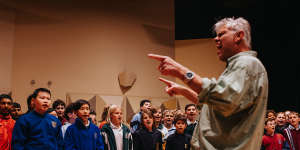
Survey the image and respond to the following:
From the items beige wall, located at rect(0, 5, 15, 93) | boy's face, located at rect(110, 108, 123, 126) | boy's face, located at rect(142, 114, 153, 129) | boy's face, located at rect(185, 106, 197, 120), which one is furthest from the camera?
beige wall, located at rect(0, 5, 15, 93)

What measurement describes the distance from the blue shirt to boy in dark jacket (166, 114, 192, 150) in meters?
1.67

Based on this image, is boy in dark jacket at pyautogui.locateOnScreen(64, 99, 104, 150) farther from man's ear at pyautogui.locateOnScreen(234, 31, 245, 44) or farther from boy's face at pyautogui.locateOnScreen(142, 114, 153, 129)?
man's ear at pyautogui.locateOnScreen(234, 31, 245, 44)

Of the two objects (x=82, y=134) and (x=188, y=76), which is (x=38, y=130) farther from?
(x=188, y=76)

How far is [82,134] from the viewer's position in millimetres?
4316

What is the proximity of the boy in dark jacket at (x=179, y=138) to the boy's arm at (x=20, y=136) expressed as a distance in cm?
207

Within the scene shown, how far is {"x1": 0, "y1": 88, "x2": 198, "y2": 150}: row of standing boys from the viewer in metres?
3.78

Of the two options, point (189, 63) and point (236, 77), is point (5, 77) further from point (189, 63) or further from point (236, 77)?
point (236, 77)

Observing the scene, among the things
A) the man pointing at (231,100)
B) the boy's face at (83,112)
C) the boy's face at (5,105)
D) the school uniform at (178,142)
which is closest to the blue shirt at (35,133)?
the boy's face at (83,112)

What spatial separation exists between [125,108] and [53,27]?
8.03 ft

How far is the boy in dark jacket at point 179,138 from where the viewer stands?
490cm

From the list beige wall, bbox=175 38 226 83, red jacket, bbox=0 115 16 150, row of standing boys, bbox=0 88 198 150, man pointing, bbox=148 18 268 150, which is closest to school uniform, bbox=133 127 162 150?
row of standing boys, bbox=0 88 198 150

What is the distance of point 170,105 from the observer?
8.84 metres

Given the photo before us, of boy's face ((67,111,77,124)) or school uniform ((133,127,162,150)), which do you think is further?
boy's face ((67,111,77,124))

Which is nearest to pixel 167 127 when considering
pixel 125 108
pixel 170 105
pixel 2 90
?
pixel 125 108
